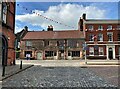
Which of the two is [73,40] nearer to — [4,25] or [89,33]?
[89,33]

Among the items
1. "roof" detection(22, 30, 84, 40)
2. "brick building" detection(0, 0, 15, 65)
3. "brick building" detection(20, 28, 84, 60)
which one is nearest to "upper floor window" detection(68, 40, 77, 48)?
"brick building" detection(20, 28, 84, 60)

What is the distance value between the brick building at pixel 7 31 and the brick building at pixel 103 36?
25.6m

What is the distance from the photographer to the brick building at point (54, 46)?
44281 millimetres

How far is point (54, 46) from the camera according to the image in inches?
1770

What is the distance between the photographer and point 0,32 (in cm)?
1652

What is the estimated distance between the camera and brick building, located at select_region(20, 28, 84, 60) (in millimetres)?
44281

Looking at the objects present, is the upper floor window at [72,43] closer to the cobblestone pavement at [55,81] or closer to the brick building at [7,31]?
the brick building at [7,31]

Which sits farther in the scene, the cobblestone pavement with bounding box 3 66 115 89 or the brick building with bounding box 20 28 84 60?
the brick building with bounding box 20 28 84 60

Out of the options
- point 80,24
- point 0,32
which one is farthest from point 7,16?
point 80,24

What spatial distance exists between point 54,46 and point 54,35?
3.48 meters

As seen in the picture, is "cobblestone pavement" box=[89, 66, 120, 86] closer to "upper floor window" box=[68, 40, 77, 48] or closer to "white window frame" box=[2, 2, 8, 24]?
"white window frame" box=[2, 2, 8, 24]

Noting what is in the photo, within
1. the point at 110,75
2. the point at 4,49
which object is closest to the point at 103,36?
the point at 4,49

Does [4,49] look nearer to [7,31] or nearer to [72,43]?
[7,31]


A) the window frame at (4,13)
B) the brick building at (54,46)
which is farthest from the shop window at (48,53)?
the window frame at (4,13)
